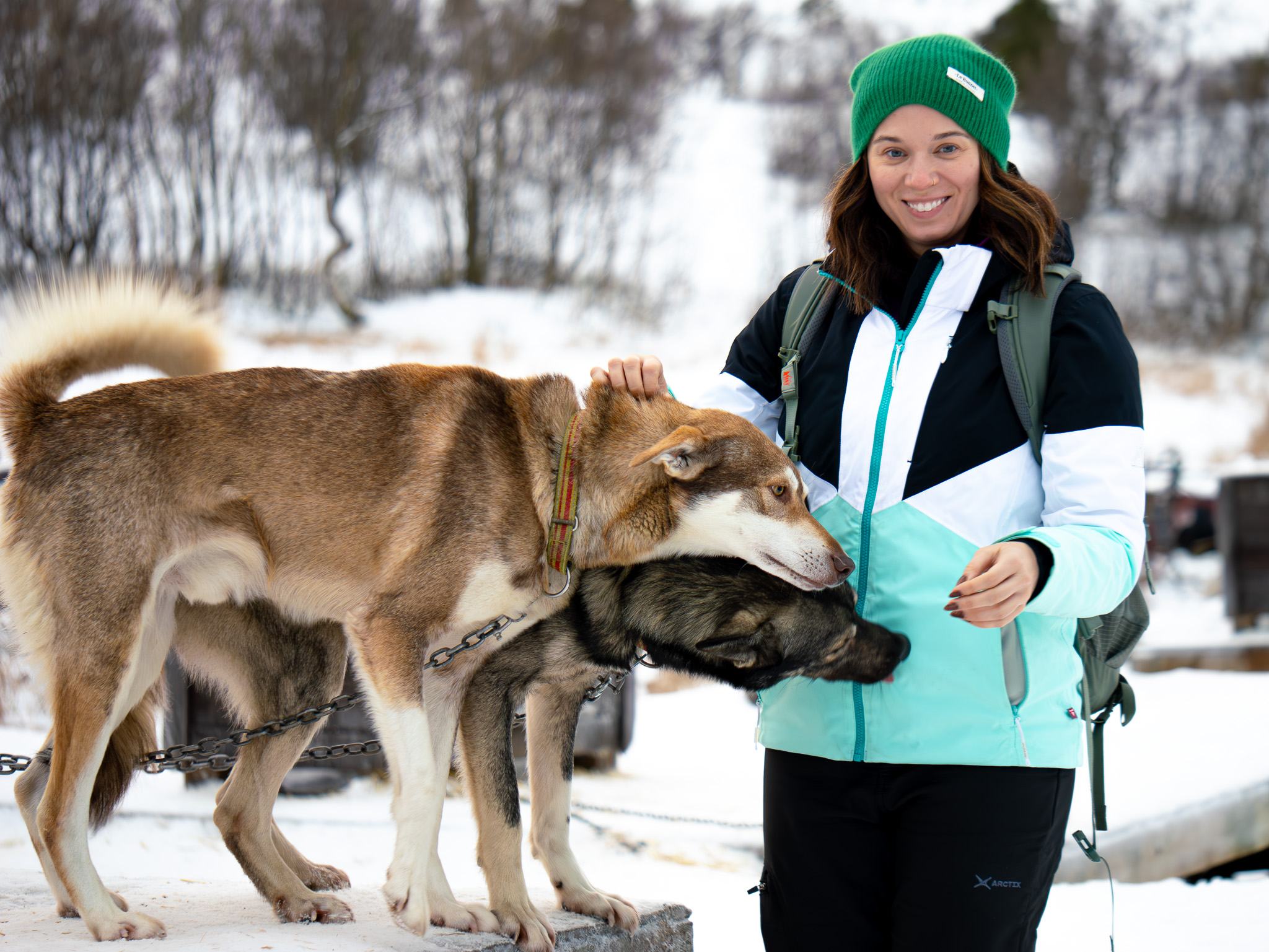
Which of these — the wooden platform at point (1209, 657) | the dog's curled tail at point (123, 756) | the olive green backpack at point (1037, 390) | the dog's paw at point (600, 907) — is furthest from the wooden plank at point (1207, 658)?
the dog's curled tail at point (123, 756)

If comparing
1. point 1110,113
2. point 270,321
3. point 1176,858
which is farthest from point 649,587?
point 1110,113

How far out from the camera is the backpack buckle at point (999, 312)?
6.49ft

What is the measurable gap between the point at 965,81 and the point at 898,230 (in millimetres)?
371

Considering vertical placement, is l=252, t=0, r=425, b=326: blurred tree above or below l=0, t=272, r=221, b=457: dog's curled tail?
above

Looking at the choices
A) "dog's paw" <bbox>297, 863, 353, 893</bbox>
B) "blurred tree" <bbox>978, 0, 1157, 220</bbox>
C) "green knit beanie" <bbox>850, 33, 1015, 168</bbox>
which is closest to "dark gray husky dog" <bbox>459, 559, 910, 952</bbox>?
"dog's paw" <bbox>297, 863, 353, 893</bbox>

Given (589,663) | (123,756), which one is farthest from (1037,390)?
(123,756)

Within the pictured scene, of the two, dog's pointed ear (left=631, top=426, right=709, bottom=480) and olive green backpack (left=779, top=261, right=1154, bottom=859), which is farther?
dog's pointed ear (left=631, top=426, right=709, bottom=480)

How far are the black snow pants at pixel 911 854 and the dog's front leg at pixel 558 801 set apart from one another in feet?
1.53

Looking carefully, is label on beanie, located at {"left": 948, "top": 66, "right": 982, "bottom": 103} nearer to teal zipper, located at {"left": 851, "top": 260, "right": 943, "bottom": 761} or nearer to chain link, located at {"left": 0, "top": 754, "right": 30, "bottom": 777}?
teal zipper, located at {"left": 851, "top": 260, "right": 943, "bottom": 761}

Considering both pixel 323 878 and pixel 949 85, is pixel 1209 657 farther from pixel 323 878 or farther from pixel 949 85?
pixel 323 878

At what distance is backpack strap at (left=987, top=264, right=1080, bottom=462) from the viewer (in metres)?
1.94

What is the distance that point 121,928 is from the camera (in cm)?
220

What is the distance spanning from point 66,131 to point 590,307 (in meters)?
9.43

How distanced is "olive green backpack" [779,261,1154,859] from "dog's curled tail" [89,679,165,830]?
1841 millimetres
